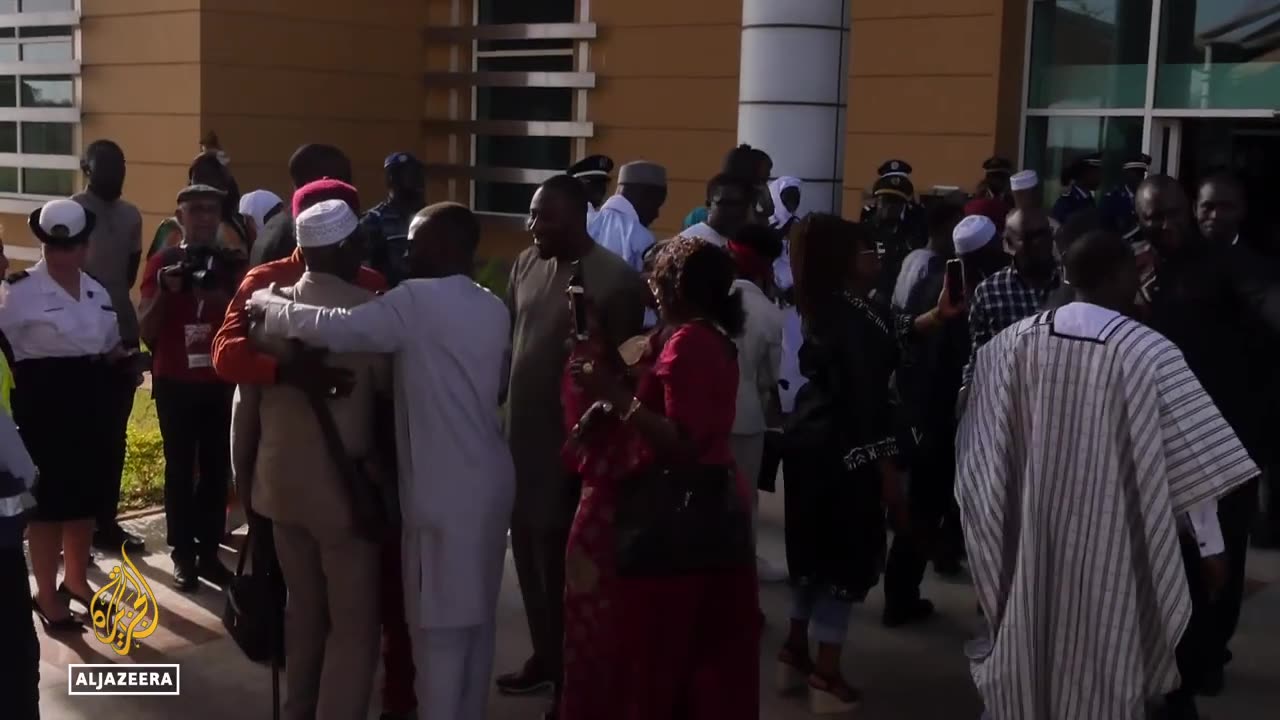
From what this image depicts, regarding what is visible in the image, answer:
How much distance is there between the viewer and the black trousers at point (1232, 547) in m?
4.90

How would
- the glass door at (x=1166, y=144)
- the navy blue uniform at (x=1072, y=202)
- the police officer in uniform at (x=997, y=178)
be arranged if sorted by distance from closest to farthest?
the navy blue uniform at (x=1072, y=202)
the police officer in uniform at (x=997, y=178)
the glass door at (x=1166, y=144)

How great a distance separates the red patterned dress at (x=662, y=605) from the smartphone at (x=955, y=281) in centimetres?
207

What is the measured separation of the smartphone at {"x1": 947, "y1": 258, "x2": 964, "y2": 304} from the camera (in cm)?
579

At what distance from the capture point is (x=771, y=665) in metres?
5.47

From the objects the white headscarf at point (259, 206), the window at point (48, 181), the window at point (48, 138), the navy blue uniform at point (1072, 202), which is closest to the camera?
the white headscarf at point (259, 206)

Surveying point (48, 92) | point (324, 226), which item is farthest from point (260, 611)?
point (48, 92)

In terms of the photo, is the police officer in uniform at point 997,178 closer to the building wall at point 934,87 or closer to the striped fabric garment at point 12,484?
the building wall at point 934,87

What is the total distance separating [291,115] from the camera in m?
13.4

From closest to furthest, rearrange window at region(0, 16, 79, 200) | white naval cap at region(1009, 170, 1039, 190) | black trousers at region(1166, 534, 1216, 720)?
1. black trousers at region(1166, 534, 1216, 720)
2. white naval cap at region(1009, 170, 1039, 190)
3. window at region(0, 16, 79, 200)

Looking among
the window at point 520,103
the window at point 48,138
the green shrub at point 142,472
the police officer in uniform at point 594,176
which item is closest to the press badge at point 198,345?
the green shrub at point 142,472

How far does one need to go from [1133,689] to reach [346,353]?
8.04 feet

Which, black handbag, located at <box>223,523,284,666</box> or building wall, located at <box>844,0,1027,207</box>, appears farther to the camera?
building wall, located at <box>844,0,1027,207</box>

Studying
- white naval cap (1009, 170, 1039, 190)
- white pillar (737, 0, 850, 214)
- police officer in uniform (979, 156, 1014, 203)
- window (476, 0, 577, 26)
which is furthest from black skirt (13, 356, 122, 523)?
window (476, 0, 577, 26)

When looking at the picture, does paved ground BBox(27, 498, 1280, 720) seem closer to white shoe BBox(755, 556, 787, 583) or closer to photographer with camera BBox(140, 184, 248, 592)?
white shoe BBox(755, 556, 787, 583)
